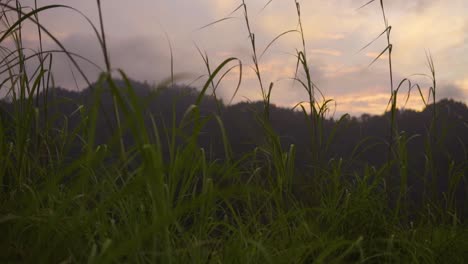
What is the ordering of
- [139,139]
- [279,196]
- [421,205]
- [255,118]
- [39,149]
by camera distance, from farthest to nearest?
1. [421,205]
2. [255,118]
3. [279,196]
4. [39,149]
5. [139,139]

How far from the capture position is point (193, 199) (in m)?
1.28

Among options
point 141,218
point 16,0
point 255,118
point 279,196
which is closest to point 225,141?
point 141,218

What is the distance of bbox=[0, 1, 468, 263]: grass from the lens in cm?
139

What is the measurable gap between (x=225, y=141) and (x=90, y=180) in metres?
0.94

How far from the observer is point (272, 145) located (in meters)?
2.35

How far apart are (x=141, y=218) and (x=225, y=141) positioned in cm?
40

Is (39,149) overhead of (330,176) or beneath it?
overhead

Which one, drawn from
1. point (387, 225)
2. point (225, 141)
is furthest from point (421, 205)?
point (225, 141)

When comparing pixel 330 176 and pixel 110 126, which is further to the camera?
pixel 330 176

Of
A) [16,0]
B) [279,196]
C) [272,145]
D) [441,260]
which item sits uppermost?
[16,0]

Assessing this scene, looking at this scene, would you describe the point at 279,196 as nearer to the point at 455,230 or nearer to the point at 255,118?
the point at 255,118

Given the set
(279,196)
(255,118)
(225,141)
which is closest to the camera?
(225,141)

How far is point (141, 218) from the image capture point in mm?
1585

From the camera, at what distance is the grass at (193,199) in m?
1.39
